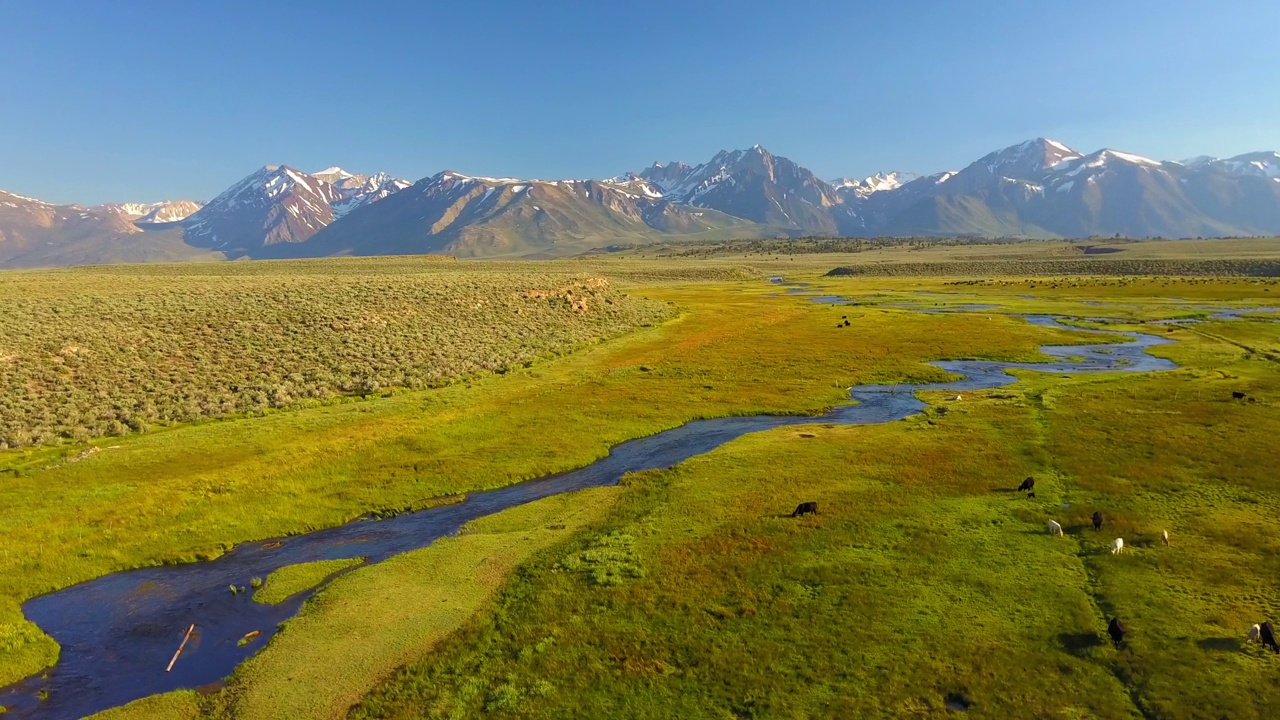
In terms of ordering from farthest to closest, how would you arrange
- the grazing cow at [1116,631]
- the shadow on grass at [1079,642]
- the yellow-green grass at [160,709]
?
the grazing cow at [1116,631]
the shadow on grass at [1079,642]
the yellow-green grass at [160,709]

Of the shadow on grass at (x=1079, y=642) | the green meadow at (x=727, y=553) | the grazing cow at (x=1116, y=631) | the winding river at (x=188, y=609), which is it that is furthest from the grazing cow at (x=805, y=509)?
the grazing cow at (x=1116, y=631)

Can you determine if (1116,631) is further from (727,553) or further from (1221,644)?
(727,553)

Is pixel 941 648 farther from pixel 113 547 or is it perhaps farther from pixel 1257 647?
pixel 113 547

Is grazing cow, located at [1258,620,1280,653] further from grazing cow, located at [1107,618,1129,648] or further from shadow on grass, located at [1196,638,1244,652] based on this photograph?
grazing cow, located at [1107,618,1129,648]

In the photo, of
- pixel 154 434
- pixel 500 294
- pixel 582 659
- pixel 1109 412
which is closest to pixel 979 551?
pixel 582 659

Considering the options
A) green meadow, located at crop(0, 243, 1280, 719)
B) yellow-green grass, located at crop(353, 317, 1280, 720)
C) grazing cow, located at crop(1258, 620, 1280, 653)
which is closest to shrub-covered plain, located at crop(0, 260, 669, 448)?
green meadow, located at crop(0, 243, 1280, 719)

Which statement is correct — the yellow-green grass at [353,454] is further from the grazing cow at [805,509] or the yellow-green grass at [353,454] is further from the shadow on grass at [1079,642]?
the shadow on grass at [1079,642]
